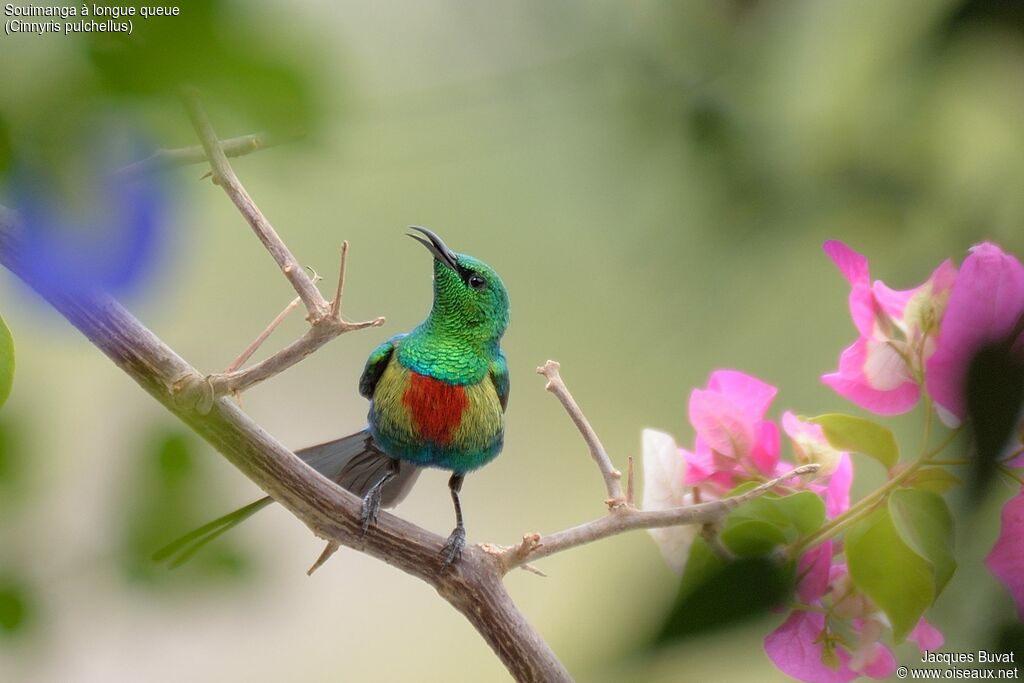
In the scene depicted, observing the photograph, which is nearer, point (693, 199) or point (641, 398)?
point (693, 199)

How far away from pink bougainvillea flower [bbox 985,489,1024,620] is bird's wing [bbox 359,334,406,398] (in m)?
0.38

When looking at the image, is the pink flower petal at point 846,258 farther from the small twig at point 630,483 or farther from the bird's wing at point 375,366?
the bird's wing at point 375,366

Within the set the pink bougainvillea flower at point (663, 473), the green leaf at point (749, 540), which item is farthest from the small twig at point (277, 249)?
the green leaf at point (749, 540)

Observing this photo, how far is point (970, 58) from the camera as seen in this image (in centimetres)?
7

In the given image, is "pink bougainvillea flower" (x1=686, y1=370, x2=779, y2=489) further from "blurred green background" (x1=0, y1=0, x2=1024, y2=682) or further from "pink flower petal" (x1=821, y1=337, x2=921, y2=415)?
"blurred green background" (x1=0, y1=0, x2=1024, y2=682)

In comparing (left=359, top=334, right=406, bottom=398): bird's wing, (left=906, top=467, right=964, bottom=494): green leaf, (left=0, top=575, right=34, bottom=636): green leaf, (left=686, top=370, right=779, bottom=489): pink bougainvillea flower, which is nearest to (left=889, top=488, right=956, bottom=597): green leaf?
(left=906, top=467, right=964, bottom=494): green leaf

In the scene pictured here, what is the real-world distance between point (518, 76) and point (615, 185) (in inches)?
0.7

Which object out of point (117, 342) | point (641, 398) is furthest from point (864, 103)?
point (117, 342)

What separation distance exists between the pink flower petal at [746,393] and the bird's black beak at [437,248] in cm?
16

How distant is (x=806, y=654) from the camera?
24cm

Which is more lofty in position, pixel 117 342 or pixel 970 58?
pixel 970 58

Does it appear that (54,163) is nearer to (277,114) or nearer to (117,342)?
(277,114)

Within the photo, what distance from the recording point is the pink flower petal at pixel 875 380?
0.79ft

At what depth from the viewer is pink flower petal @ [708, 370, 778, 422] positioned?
0.29m
